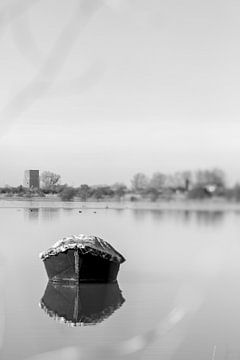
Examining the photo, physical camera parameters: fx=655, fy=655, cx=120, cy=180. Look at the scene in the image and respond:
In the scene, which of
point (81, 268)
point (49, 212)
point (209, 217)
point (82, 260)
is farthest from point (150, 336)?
point (81, 268)

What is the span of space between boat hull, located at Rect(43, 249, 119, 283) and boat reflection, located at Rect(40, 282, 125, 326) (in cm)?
16

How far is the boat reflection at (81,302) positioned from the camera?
10.3m

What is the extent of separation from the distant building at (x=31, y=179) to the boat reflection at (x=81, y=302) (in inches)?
303

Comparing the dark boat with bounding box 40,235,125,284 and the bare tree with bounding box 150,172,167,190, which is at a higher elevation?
the bare tree with bounding box 150,172,167,190

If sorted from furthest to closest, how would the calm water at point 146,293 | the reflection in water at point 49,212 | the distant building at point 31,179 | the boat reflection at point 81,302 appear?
the boat reflection at point 81,302, the reflection in water at point 49,212, the distant building at point 31,179, the calm water at point 146,293

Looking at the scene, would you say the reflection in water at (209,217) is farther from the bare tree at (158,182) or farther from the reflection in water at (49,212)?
the reflection in water at (49,212)

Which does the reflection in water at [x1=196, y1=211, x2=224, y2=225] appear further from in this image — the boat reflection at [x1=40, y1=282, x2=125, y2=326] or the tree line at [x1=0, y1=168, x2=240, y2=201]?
the boat reflection at [x1=40, y1=282, x2=125, y2=326]

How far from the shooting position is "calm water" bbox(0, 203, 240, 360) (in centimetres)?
145

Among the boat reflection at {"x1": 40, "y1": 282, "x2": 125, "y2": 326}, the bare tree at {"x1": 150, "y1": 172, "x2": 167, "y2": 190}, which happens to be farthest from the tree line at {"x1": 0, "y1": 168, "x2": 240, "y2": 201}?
the boat reflection at {"x1": 40, "y1": 282, "x2": 125, "y2": 326}

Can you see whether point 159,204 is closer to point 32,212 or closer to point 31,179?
point 31,179

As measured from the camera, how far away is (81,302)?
40.7 feet

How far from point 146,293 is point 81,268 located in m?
2.15

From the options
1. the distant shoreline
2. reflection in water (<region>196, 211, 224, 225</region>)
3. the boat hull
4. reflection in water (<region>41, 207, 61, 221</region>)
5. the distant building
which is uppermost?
the distant building

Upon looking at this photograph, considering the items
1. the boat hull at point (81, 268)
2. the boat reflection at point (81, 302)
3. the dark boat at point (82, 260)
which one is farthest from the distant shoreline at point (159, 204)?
the boat hull at point (81, 268)
